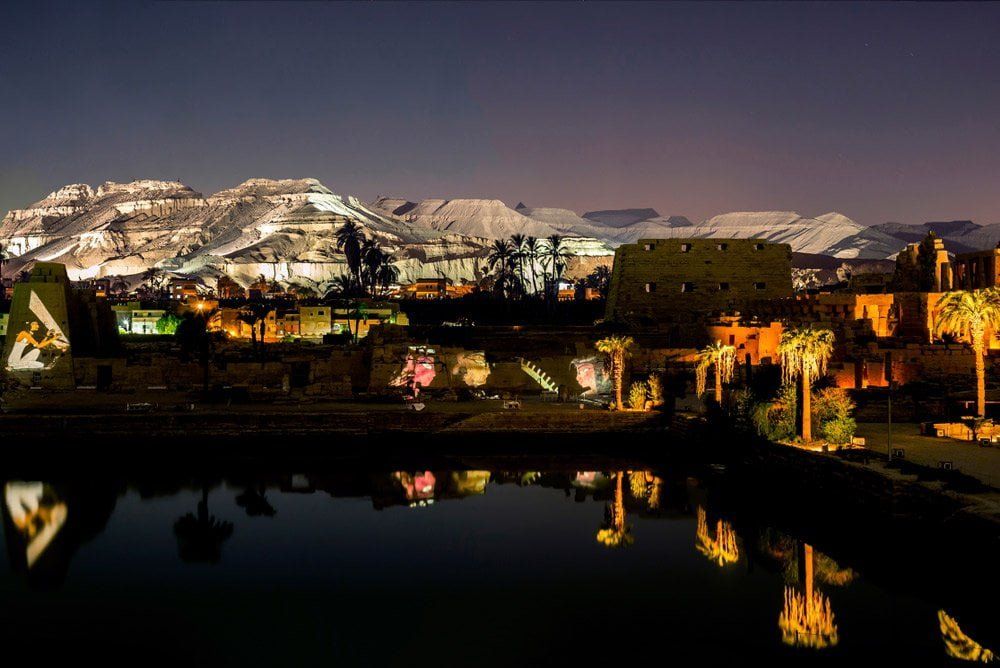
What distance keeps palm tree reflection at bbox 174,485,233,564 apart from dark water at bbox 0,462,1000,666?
78 millimetres

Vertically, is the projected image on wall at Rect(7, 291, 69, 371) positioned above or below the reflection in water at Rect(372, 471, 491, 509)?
above

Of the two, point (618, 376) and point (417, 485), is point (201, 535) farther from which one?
point (618, 376)

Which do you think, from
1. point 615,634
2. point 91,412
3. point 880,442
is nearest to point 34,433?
point 91,412

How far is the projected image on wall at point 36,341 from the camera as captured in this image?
133ft

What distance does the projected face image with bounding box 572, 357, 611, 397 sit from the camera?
40062mm

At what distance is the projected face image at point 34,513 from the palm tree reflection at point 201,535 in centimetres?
287

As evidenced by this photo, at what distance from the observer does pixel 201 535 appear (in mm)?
23500

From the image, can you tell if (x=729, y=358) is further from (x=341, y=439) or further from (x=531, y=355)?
(x=341, y=439)

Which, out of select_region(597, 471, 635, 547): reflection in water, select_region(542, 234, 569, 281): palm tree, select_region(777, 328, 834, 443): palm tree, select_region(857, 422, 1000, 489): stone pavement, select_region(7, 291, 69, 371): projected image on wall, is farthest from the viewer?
select_region(542, 234, 569, 281): palm tree

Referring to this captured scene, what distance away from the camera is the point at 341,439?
33125mm

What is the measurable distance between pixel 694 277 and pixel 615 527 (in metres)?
32.8

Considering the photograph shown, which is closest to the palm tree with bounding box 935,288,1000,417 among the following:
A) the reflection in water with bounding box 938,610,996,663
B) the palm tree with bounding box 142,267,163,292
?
the reflection in water with bounding box 938,610,996,663

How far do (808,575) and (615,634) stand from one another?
193 inches

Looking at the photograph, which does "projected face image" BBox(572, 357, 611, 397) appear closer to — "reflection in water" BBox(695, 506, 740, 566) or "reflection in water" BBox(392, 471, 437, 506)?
"reflection in water" BBox(392, 471, 437, 506)
